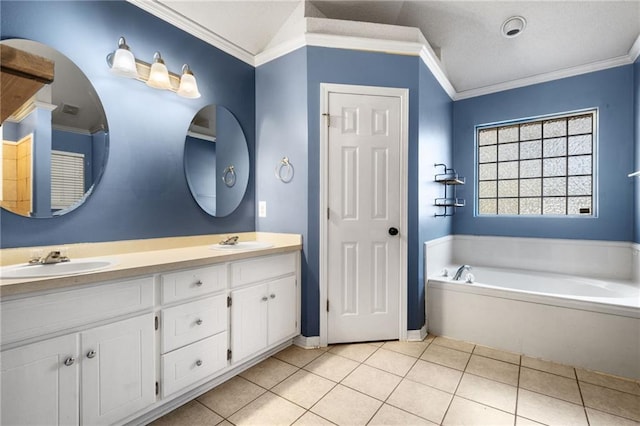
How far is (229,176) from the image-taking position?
2.50 meters

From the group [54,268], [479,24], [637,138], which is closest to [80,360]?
[54,268]

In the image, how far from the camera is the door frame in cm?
237

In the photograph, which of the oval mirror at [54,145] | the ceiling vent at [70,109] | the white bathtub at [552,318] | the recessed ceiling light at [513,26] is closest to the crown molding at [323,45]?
the recessed ceiling light at [513,26]

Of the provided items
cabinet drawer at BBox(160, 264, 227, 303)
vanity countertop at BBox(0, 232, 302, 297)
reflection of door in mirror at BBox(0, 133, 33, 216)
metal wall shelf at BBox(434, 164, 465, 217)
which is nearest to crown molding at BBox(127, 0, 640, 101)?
metal wall shelf at BBox(434, 164, 465, 217)

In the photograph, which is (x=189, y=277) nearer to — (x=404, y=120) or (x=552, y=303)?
(x=404, y=120)

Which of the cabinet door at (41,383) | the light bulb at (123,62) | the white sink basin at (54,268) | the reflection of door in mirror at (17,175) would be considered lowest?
the cabinet door at (41,383)

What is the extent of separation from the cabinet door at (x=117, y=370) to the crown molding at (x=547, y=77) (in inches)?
152

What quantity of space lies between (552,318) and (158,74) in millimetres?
3259

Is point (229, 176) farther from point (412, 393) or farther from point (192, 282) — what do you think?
point (412, 393)

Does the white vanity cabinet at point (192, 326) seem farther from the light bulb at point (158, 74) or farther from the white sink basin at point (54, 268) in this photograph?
the light bulb at point (158, 74)

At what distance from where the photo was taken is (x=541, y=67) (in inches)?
118

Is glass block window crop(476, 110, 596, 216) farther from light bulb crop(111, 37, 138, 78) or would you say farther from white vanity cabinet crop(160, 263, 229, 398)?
light bulb crop(111, 37, 138, 78)

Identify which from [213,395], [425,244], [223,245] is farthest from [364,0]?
[213,395]

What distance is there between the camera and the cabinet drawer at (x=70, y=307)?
42.9 inches
